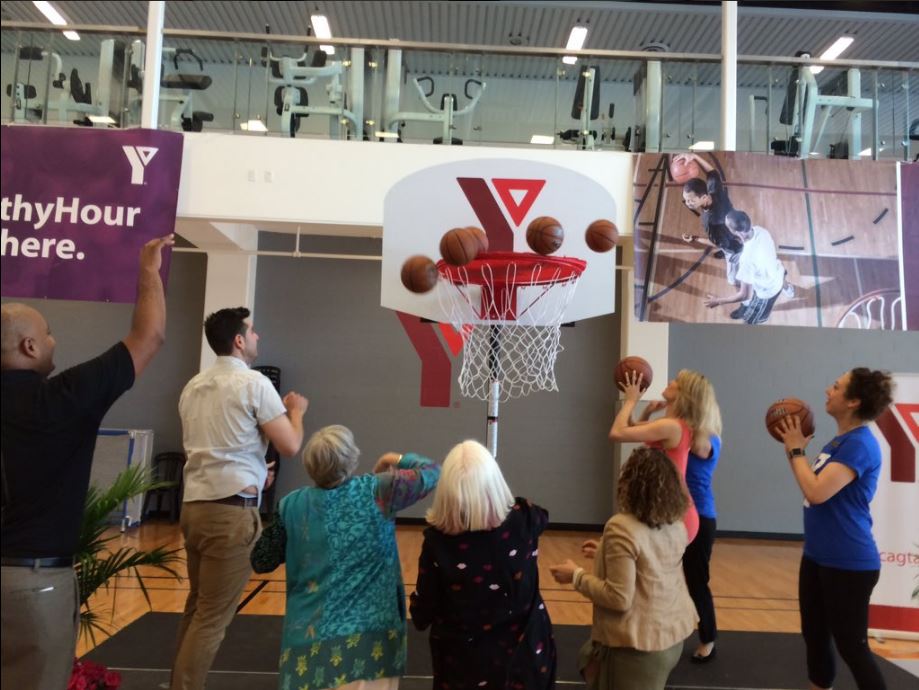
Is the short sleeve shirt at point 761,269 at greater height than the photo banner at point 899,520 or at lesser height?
greater

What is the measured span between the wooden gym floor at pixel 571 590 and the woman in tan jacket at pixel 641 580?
241 centimetres

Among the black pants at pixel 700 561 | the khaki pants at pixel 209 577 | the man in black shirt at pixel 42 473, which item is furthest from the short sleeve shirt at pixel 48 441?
the black pants at pixel 700 561

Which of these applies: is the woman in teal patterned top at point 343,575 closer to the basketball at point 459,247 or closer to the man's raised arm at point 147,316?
the man's raised arm at point 147,316

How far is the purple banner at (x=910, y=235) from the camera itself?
Result: 19.9 feet

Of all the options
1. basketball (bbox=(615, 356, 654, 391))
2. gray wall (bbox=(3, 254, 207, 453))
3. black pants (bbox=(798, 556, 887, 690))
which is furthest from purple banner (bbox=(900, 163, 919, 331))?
gray wall (bbox=(3, 254, 207, 453))

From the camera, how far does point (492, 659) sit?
2.29m

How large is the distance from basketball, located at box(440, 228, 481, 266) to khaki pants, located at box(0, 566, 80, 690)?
2062mm

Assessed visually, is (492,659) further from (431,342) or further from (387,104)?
(431,342)

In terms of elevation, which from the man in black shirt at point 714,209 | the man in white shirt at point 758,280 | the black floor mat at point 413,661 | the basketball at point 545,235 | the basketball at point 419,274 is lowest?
the black floor mat at point 413,661

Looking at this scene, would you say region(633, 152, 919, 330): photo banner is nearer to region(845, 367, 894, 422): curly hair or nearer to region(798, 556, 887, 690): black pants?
region(845, 367, 894, 422): curly hair

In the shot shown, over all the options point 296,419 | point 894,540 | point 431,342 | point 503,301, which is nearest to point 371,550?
point 296,419

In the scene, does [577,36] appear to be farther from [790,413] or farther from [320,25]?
[790,413]

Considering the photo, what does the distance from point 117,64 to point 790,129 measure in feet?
19.2

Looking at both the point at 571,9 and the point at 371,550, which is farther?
the point at 571,9
